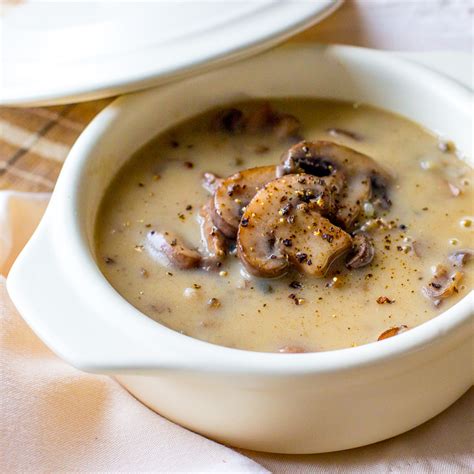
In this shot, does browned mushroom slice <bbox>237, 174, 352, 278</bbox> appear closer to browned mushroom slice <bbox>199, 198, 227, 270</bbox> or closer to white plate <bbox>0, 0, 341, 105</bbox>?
browned mushroom slice <bbox>199, 198, 227, 270</bbox>

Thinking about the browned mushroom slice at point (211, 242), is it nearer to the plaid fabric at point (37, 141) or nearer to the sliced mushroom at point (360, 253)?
the sliced mushroom at point (360, 253)

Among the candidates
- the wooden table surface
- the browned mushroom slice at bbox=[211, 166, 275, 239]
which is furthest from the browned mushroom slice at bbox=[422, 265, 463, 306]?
the wooden table surface

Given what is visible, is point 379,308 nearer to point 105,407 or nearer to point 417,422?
point 417,422

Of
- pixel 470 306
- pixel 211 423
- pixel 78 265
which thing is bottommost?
pixel 211 423

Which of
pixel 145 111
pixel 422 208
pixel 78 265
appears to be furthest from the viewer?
pixel 145 111

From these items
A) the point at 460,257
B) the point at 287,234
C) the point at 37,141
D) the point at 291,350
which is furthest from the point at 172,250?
the point at 37,141

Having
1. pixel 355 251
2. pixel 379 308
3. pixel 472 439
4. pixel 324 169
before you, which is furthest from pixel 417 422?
pixel 324 169
